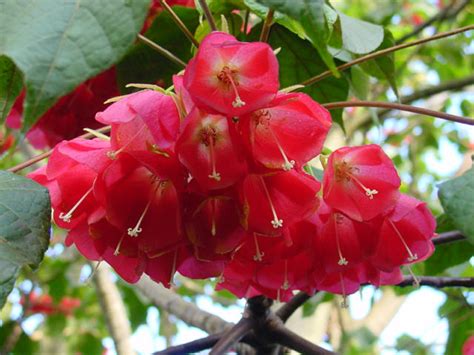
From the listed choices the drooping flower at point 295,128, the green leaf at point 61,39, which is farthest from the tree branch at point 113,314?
the green leaf at point 61,39

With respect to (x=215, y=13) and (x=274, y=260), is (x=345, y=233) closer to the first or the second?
(x=274, y=260)

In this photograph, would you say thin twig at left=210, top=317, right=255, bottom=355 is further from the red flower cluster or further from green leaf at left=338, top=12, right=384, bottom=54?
the red flower cluster

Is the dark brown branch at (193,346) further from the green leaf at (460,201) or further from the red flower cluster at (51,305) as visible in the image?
the red flower cluster at (51,305)

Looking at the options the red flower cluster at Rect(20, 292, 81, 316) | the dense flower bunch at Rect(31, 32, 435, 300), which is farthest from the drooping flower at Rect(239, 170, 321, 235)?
the red flower cluster at Rect(20, 292, 81, 316)

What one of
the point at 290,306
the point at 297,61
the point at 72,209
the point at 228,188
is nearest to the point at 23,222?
the point at 72,209

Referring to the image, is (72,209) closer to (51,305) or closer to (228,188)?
(228,188)
